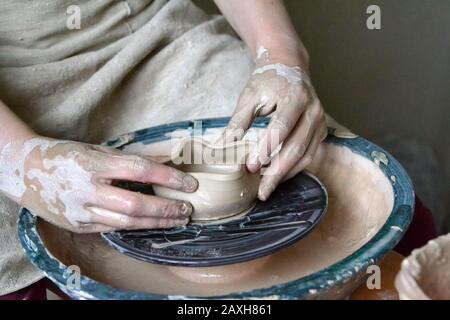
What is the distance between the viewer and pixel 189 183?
102cm

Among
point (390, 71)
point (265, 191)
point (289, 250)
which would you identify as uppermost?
point (265, 191)

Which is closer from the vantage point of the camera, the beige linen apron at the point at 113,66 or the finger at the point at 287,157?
the finger at the point at 287,157

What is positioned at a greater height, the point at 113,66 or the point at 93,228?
the point at 113,66

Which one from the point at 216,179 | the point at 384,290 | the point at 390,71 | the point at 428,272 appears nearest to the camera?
the point at 428,272

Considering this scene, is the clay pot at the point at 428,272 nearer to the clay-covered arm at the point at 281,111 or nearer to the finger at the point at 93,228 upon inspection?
the clay-covered arm at the point at 281,111

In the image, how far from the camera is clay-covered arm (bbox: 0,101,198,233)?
3.26 ft

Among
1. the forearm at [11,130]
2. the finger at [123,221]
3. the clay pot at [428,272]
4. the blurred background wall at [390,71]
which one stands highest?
A: the forearm at [11,130]

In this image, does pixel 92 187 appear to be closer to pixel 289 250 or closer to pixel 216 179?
pixel 216 179

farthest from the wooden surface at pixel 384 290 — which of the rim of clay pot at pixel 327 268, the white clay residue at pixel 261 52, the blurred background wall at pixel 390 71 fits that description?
the blurred background wall at pixel 390 71

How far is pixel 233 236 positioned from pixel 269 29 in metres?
0.55

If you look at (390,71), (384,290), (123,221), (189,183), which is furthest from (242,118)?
(390,71)

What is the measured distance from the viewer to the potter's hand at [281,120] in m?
1.09

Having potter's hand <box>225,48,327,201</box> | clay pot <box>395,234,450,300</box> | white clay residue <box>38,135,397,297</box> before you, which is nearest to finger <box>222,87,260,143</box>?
potter's hand <box>225,48,327,201</box>

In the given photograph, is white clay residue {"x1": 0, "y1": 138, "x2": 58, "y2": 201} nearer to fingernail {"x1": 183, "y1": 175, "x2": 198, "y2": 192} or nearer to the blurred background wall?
fingernail {"x1": 183, "y1": 175, "x2": 198, "y2": 192}
